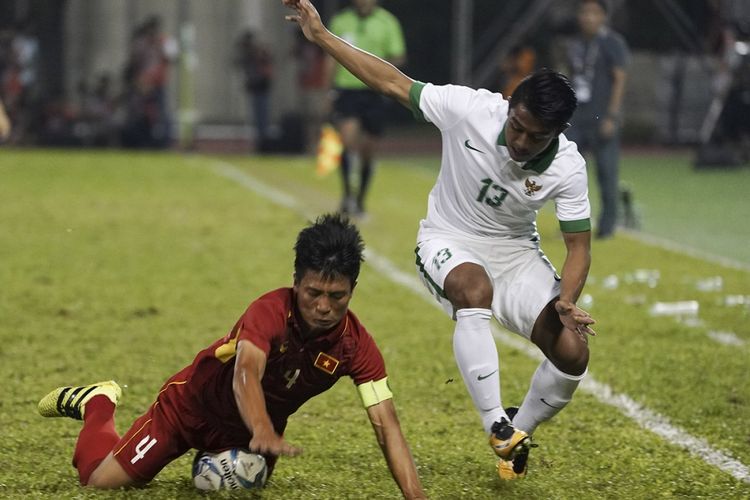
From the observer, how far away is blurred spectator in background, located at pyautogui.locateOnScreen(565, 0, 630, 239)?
42.1 feet

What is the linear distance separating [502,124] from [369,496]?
1.55 meters

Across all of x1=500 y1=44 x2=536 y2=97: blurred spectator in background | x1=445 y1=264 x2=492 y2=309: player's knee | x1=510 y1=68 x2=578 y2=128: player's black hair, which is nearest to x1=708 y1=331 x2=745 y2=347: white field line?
x1=445 y1=264 x2=492 y2=309: player's knee

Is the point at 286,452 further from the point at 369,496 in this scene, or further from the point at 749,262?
the point at 749,262

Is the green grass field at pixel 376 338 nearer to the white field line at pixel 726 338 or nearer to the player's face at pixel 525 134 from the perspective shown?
the white field line at pixel 726 338

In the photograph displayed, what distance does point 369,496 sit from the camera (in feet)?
16.4

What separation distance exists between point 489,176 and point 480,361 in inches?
29.7

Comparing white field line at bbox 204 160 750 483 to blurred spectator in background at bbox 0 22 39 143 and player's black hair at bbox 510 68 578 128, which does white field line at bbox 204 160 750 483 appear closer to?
player's black hair at bbox 510 68 578 128

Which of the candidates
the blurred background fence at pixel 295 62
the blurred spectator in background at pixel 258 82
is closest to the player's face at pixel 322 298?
the blurred background fence at pixel 295 62

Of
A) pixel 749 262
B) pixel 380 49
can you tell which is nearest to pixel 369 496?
pixel 749 262

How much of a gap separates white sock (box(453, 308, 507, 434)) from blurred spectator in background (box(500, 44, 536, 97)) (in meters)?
11.7

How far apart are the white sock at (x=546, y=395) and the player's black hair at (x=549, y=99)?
1035 millimetres

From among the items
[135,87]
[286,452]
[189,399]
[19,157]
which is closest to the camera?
[286,452]

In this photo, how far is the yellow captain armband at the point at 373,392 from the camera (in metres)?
4.66

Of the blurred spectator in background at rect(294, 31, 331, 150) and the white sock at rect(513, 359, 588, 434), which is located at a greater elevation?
the white sock at rect(513, 359, 588, 434)
